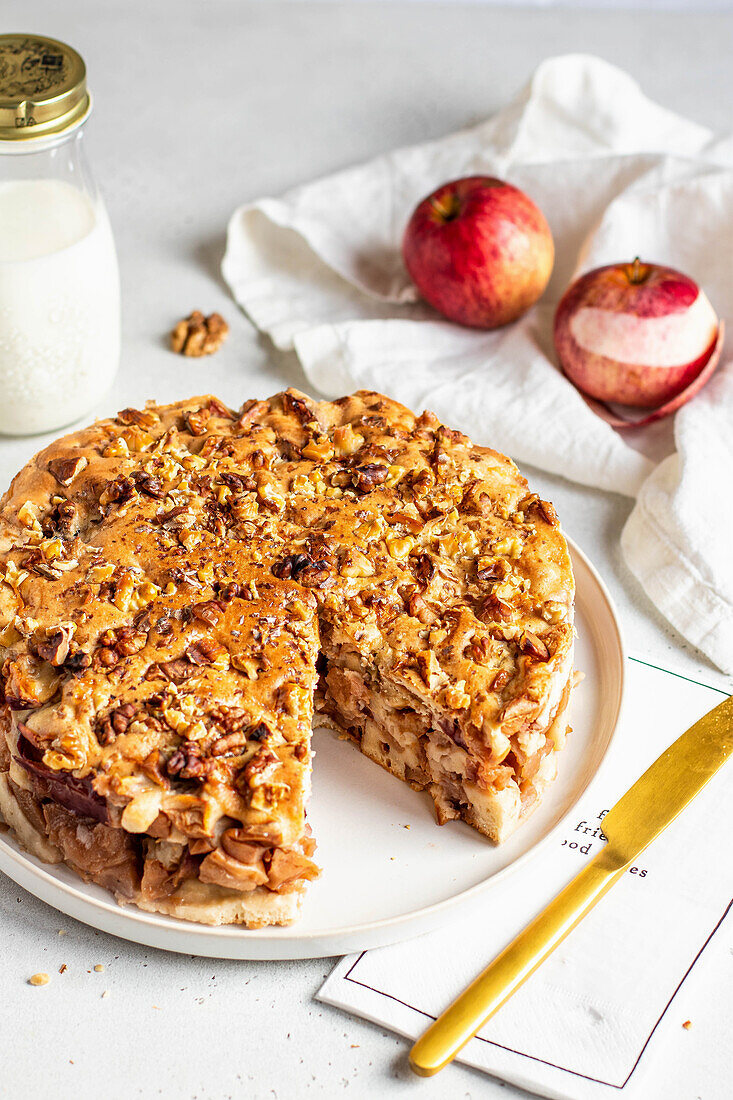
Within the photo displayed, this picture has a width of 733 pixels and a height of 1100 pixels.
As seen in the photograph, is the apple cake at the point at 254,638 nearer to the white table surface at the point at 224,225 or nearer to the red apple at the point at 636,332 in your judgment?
the white table surface at the point at 224,225

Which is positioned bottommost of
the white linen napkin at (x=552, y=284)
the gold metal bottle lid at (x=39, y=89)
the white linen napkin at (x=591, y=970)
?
the white linen napkin at (x=591, y=970)

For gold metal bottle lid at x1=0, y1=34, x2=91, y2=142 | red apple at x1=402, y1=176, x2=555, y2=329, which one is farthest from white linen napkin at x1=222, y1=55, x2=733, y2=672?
gold metal bottle lid at x1=0, y1=34, x2=91, y2=142

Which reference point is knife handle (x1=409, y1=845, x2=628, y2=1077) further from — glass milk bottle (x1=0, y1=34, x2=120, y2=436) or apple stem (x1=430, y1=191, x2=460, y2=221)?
apple stem (x1=430, y1=191, x2=460, y2=221)

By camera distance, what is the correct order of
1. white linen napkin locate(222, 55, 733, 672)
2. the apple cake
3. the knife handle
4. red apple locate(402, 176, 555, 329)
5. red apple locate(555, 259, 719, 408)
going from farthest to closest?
red apple locate(402, 176, 555, 329) → red apple locate(555, 259, 719, 408) → white linen napkin locate(222, 55, 733, 672) → the apple cake → the knife handle

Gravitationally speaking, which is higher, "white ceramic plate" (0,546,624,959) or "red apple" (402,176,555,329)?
"red apple" (402,176,555,329)

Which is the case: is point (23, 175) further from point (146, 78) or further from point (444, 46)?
point (444, 46)

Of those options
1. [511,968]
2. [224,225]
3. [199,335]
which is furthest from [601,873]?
[224,225]

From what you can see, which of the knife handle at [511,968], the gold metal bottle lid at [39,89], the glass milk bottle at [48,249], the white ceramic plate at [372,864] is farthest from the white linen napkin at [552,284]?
the gold metal bottle lid at [39,89]
